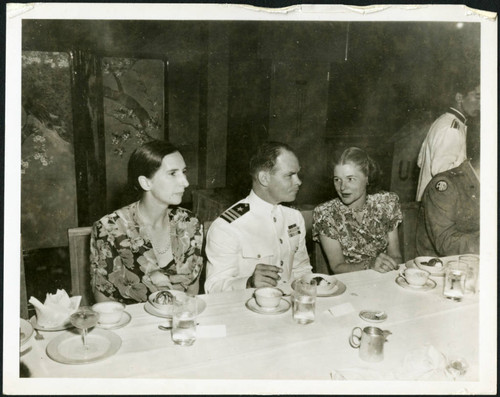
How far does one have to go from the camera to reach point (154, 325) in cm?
141

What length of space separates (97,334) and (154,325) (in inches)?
6.9

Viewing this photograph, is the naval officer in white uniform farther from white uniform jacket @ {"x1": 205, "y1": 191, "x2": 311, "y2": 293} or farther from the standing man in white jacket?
the standing man in white jacket

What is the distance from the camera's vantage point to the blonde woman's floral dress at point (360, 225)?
2086 millimetres

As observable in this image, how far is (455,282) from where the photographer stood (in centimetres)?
167

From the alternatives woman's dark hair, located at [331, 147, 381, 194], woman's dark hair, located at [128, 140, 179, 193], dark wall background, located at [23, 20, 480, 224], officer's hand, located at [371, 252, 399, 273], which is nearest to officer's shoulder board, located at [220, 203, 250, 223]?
dark wall background, located at [23, 20, 480, 224]

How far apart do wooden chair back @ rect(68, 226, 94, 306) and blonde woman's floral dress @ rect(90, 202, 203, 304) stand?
0.03 meters

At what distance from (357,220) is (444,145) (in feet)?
1.69

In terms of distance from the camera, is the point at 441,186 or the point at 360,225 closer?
the point at 441,186

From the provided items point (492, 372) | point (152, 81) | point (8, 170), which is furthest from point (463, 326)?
point (8, 170)

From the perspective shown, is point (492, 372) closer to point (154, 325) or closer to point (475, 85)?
point (475, 85)

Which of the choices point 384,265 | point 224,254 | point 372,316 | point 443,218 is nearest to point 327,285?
point 372,316

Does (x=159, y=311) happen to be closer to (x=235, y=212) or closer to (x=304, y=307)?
(x=304, y=307)

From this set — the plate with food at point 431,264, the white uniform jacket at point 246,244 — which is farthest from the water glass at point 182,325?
the plate with food at point 431,264

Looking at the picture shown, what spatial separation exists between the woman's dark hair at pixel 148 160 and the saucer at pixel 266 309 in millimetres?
643
